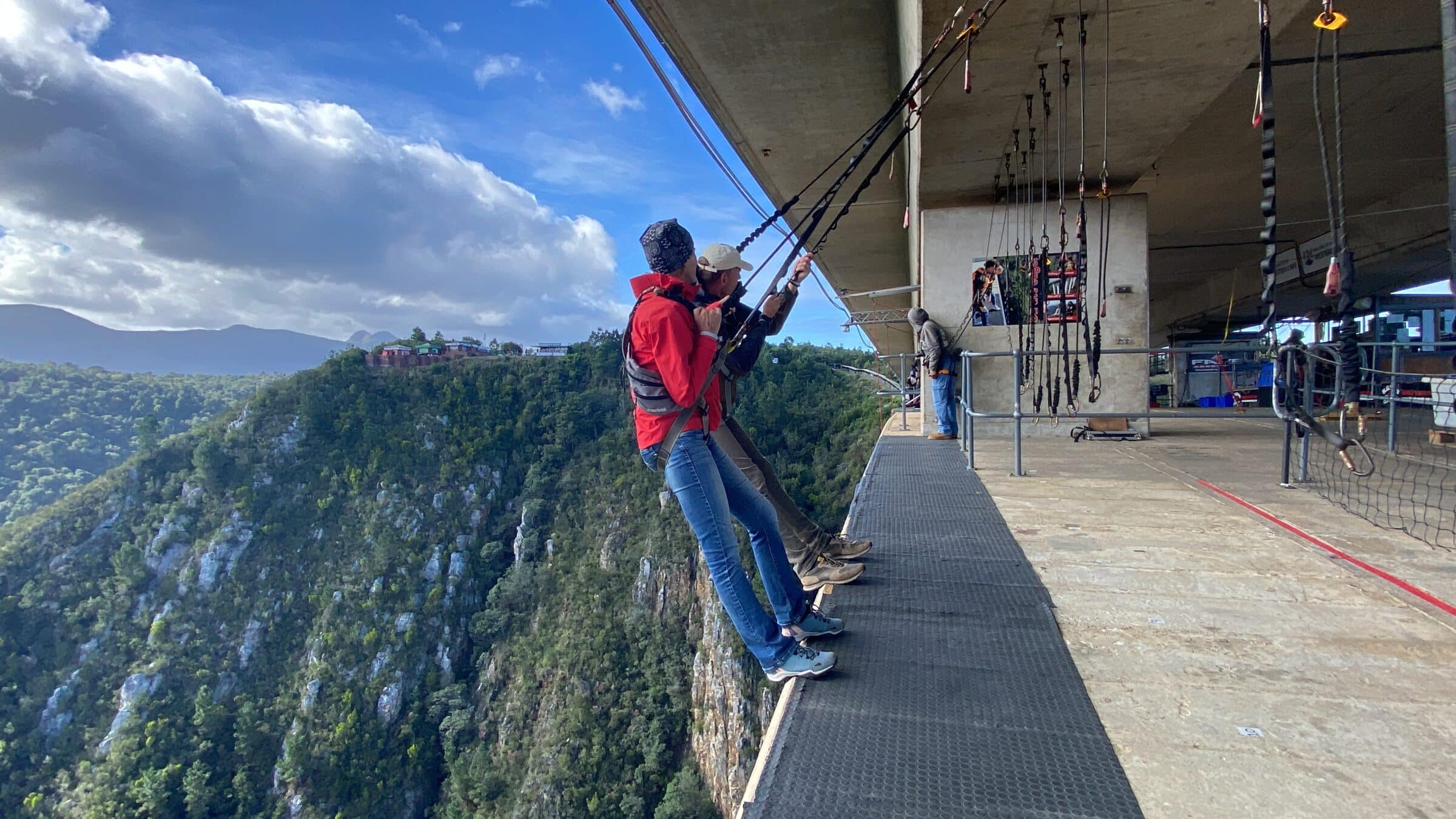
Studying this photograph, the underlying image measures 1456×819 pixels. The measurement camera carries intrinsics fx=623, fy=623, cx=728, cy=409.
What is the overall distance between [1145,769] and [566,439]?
63350mm

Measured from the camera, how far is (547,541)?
2210 inches

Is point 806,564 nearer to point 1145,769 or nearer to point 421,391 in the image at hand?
point 1145,769

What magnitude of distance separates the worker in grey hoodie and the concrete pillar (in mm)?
483

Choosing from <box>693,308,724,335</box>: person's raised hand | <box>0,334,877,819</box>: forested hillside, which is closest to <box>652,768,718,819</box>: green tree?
<box>0,334,877,819</box>: forested hillside

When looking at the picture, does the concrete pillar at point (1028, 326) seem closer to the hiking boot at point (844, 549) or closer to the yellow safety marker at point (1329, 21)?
the hiking boot at point (844, 549)

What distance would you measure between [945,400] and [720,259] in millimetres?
5305

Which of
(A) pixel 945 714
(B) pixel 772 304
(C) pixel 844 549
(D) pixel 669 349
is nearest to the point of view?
(A) pixel 945 714

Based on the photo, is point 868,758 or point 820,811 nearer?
point 820,811

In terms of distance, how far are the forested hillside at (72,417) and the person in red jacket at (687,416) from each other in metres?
108

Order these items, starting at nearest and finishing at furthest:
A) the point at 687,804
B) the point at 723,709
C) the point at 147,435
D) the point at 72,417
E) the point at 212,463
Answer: the point at 687,804
the point at 723,709
the point at 212,463
the point at 147,435
the point at 72,417

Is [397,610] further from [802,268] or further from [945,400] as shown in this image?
[802,268]

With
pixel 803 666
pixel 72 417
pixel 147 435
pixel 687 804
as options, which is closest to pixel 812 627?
pixel 803 666

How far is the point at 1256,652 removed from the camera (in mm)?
1917

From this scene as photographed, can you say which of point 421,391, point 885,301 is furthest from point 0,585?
point 885,301
